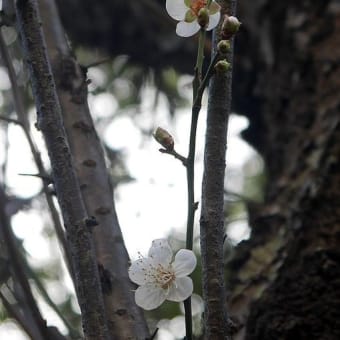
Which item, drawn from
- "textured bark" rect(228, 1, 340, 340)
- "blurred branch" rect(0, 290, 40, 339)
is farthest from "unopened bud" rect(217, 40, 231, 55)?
"textured bark" rect(228, 1, 340, 340)

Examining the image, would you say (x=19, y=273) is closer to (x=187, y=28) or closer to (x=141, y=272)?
(x=141, y=272)

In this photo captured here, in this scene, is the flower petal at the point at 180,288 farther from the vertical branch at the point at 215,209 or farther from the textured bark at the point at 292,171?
the textured bark at the point at 292,171

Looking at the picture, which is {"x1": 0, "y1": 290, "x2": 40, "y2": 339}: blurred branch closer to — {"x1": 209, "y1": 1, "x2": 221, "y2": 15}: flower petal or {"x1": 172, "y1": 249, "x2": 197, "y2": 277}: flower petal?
{"x1": 172, "y1": 249, "x2": 197, "y2": 277}: flower petal

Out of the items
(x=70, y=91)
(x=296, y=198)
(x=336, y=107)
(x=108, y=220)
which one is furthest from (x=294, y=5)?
(x=108, y=220)

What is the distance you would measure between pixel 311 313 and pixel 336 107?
0.61 metres

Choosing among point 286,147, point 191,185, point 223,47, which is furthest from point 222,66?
point 286,147

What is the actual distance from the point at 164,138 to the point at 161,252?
144mm

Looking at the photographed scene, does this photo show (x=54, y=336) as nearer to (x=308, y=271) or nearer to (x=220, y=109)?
(x=220, y=109)

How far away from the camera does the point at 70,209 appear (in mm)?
811

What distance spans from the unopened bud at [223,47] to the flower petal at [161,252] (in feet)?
0.75

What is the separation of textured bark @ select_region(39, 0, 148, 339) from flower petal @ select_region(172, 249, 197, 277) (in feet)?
0.33

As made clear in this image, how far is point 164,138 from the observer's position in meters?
0.83

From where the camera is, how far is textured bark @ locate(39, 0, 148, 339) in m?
0.91

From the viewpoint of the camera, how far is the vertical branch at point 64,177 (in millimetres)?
774
